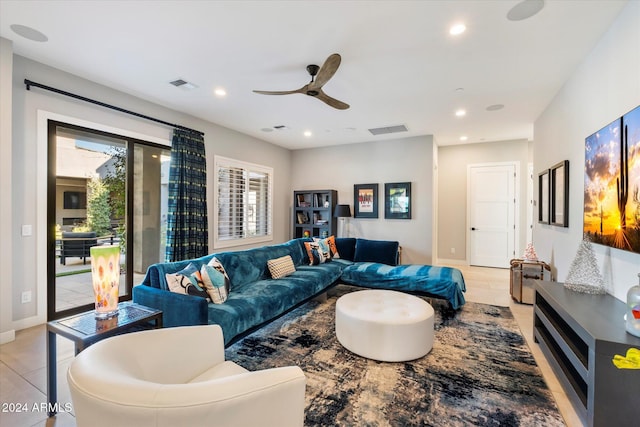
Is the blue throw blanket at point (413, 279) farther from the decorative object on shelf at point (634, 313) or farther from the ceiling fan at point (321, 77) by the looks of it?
the ceiling fan at point (321, 77)

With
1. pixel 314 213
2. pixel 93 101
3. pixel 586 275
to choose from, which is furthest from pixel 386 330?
pixel 314 213

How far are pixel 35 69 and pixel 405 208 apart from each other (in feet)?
18.6

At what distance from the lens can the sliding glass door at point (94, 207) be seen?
326 cm

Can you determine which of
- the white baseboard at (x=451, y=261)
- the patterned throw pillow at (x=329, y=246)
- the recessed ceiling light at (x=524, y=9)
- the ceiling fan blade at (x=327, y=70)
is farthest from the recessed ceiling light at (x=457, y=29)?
the white baseboard at (x=451, y=261)

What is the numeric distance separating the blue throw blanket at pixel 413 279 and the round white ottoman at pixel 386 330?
1.03 m

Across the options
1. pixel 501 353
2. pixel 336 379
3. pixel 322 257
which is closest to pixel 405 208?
pixel 322 257

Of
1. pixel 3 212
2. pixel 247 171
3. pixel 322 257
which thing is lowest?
pixel 322 257

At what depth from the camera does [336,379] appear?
84.1 inches

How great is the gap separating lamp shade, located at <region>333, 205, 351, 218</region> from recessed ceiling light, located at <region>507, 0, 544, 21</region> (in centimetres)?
414

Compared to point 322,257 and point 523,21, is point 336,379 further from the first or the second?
point 523,21

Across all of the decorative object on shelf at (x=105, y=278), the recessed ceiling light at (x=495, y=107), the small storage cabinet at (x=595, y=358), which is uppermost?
the recessed ceiling light at (x=495, y=107)

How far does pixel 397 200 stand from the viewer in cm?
585

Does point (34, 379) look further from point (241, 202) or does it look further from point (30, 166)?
point (241, 202)

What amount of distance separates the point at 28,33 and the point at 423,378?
14.5 feet
